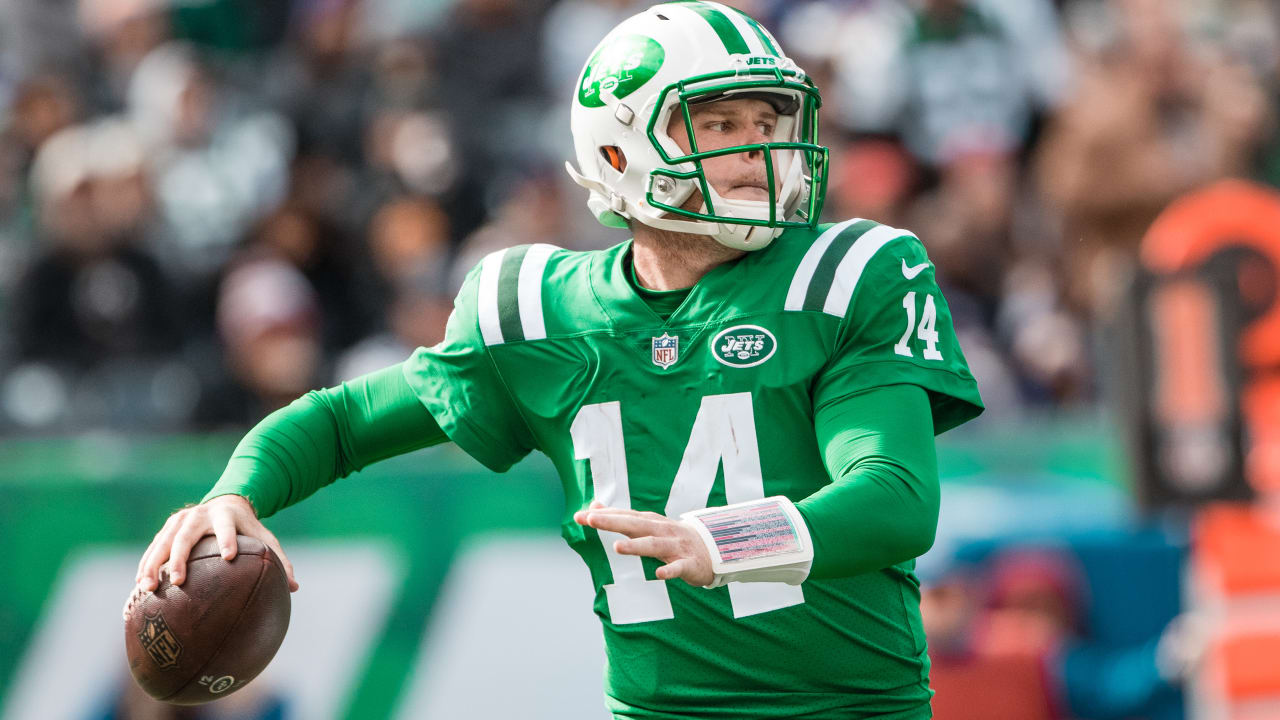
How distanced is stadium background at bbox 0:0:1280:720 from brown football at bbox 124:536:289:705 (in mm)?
3353

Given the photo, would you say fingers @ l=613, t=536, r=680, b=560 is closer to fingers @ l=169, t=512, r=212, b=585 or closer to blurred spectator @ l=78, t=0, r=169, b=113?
fingers @ l=169, t=512, r=212, b=585

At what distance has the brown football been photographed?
9.31 feet

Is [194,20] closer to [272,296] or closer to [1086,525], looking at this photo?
[272,296]

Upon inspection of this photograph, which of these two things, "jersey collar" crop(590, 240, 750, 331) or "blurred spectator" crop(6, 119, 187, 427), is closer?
"jersey collar" crop(590, 240, 750, 331)

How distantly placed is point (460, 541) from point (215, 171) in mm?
3018

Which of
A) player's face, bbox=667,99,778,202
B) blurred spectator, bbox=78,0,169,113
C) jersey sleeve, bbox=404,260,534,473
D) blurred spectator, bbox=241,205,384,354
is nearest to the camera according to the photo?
player's face, bbox=667,99,778,202

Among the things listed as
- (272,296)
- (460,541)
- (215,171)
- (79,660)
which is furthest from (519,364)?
(215,171)

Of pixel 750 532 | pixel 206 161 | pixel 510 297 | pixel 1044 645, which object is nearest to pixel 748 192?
pixel 510 297

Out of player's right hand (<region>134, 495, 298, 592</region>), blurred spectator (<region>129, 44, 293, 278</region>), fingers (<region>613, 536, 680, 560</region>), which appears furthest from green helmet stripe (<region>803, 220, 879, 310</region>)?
blurred spectator (<region>129, 44, 293, 278</region>)

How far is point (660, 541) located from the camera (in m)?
2.40

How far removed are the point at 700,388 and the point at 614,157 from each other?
1.84 ft

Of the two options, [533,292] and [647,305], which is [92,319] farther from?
[647,305]

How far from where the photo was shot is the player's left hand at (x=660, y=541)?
94.3 inches

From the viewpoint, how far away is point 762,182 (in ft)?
10.1
